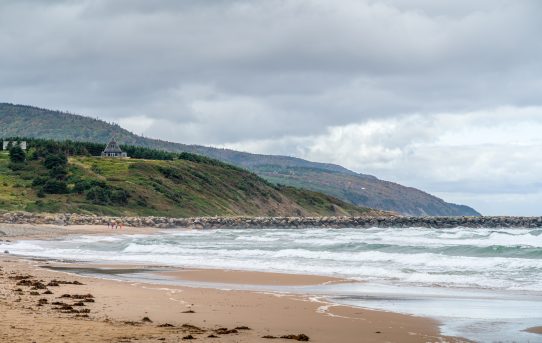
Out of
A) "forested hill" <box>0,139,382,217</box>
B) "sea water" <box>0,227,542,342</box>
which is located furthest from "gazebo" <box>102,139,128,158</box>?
"sea water" <box>0,227,542,342</box>

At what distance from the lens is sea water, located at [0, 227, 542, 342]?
55.3 ft

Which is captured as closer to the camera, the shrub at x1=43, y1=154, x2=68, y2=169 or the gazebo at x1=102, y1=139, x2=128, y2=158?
the shrub at x1=43, y1=154, x2=68, y2=169

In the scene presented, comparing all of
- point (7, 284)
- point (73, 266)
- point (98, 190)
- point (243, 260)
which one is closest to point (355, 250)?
Result: point (243, 260)

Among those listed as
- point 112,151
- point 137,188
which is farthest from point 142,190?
Result: point 112,151

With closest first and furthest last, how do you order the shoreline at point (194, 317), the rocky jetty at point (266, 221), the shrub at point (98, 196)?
the shoreline at point (194, 317) → the rocky jetty at point (266, 221) → the shrub at point (98, 196)

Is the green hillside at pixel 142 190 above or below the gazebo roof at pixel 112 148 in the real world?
below

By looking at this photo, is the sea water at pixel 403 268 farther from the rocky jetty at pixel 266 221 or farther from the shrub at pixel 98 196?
the shrub at pixel 98 196

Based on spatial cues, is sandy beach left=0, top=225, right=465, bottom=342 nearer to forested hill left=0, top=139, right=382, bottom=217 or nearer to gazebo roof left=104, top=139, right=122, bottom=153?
forested hill left=0, top=139, right=382, bottom=217

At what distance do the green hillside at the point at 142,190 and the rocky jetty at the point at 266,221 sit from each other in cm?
690

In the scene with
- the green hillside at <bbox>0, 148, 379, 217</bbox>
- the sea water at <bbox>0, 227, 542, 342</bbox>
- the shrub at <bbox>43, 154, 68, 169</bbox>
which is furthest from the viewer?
the shrub at <bbox>43, 154, 68, 169</bbox>

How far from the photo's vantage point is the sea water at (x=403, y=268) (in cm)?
1684

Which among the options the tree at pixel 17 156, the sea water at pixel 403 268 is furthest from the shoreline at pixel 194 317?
the tree at pixel 17 156

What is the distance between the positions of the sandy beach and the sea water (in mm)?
1322

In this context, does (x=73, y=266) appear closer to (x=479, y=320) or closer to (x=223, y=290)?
(x=223, y=290)
